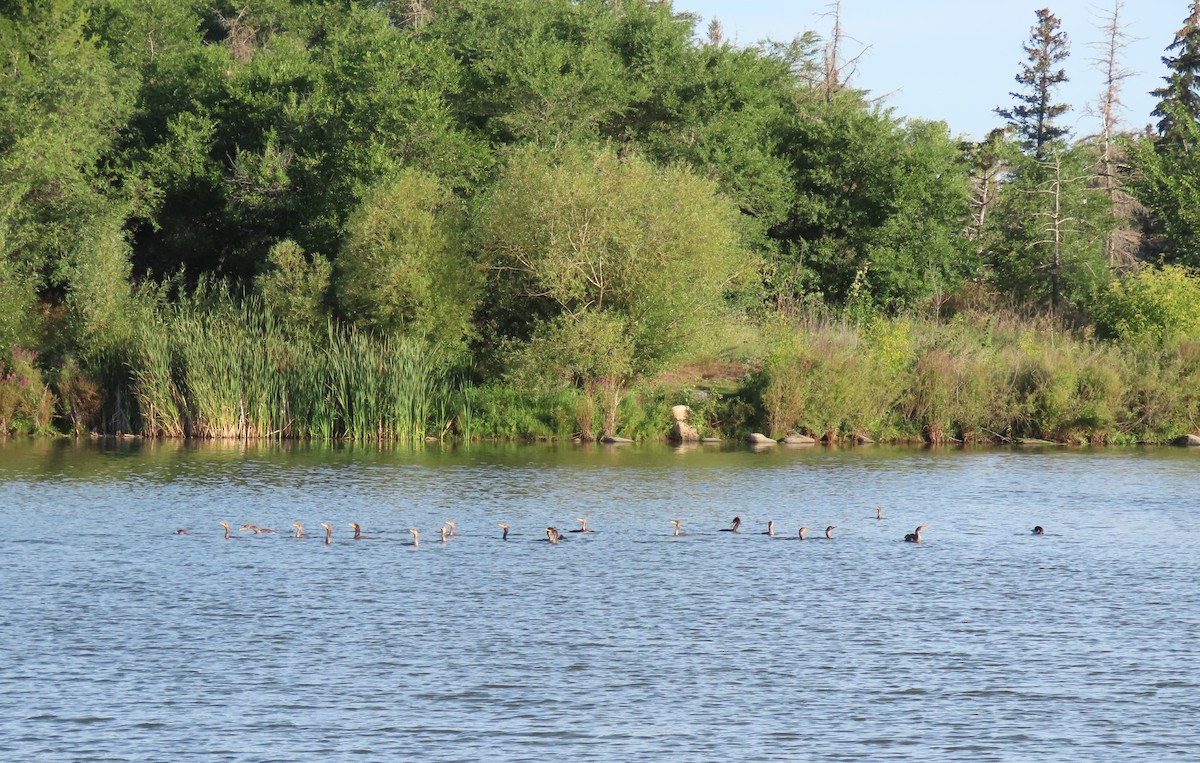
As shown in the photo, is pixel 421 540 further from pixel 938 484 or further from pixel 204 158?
pixel 204 158

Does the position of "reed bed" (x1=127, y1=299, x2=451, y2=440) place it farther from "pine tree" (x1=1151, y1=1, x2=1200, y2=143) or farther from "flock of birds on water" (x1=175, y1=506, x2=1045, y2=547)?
"pine tree" (x1=1151, y1=1, x2=1200, y2=143)

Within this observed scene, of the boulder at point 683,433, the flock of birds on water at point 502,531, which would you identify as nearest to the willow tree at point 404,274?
the boulder at point 683,433

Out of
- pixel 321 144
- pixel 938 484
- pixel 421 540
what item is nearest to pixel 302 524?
pixel 421 540

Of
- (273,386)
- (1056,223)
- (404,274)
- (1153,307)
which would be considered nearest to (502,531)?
(273,386)

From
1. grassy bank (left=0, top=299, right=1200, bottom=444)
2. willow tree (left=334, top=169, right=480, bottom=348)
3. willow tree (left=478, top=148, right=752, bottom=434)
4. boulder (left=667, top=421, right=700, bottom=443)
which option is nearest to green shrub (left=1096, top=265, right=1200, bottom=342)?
grassy bank (left=0, top=299, right=1200, bottom=444)

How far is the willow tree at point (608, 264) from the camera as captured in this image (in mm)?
48469

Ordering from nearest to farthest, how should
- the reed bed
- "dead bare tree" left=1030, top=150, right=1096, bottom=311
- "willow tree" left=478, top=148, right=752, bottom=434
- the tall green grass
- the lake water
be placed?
1. the lake water
2. the reed bed
3. "willow tree" left=478, top=148, right=752, bottom=434
4. the tall green grass
5. "dead bare tree" left=1030, top=150, right=1096, bottom=311

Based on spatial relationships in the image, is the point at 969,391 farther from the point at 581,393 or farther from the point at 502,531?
the point at 502,531

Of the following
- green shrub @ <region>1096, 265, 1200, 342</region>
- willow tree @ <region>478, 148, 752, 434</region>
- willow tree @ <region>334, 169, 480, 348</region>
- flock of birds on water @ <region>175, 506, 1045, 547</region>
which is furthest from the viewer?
green shrub @ <region>1096, 265, 1200, 342</region>

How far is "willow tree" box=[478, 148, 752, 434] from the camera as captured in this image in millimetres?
48469

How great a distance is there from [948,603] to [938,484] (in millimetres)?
15914

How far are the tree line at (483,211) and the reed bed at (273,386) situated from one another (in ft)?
0.51

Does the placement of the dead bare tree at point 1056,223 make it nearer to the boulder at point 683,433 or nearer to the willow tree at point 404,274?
the boulder at point 683,433

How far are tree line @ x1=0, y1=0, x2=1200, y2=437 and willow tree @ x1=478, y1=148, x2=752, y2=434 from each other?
4.2 inches
